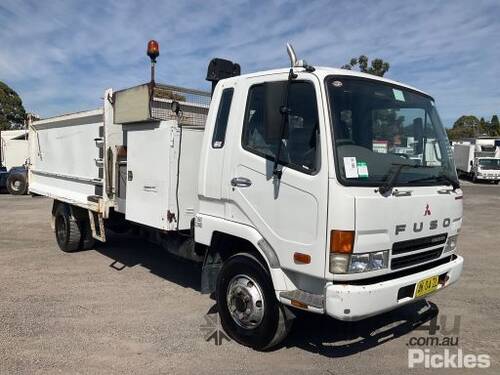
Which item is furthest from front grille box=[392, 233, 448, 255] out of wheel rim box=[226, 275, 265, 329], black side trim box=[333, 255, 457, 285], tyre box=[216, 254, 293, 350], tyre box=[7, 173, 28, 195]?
tyre box=[7, 173, 28, 195]

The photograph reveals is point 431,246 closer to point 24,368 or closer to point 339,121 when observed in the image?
point 339,121

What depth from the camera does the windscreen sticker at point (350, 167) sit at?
11.7 feet

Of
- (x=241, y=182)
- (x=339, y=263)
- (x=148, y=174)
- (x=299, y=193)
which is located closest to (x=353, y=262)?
(x=339, y=263)

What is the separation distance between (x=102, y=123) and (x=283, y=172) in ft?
12.2

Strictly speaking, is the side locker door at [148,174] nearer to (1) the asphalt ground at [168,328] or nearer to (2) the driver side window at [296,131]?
(1) the asphalt ground at [168,328]

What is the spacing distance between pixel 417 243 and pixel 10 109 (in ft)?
175

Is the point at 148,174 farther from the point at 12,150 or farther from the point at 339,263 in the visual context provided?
the point at 12,150

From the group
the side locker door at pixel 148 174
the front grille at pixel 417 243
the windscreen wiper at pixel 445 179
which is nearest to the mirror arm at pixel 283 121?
the front grille at pixel 417 243

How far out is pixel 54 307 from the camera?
5.50m

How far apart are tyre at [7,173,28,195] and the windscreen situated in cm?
2107

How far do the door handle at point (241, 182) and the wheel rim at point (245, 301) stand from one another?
33.1 inches

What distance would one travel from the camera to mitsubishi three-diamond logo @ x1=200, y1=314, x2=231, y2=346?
463 cm

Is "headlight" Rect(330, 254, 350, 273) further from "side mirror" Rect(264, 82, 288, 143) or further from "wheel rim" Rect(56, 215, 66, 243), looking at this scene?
"wheel rim" Rect(56, 215, 66, 243)

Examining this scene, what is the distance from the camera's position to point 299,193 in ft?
12.4
